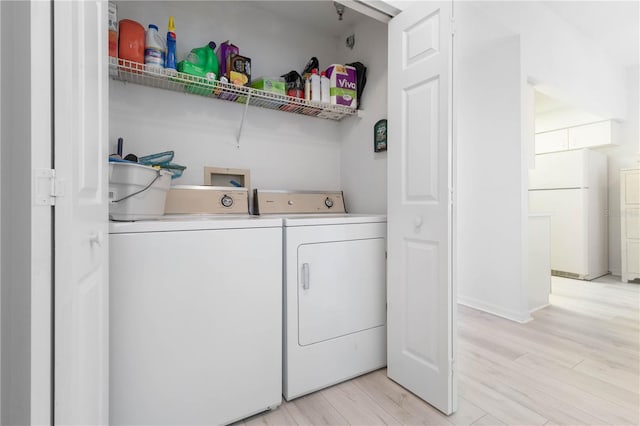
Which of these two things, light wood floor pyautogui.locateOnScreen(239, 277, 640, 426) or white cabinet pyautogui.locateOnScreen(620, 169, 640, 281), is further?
white cabinet pyautogui.locateOnScreen(620, 169, 640, 281)

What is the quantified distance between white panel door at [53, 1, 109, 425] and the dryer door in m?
0.86

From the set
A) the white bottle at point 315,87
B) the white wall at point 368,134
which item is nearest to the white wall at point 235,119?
the white wall at point 368,134

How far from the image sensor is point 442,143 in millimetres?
1451

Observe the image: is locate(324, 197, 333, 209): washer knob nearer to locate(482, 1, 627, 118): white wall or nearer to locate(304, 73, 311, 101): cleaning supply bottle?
locate(304, 73, 311, 101): cleaning supply bottle

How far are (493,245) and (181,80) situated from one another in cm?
285

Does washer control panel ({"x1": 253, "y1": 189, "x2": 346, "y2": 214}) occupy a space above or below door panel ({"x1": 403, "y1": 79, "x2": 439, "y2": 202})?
below

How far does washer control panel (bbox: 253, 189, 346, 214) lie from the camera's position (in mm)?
2057

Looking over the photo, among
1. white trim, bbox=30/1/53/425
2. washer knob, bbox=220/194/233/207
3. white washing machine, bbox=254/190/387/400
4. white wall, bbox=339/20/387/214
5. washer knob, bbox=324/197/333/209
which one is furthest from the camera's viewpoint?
washer knob, bbox=324/197/333/209

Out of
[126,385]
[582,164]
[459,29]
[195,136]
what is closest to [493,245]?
[459,29]

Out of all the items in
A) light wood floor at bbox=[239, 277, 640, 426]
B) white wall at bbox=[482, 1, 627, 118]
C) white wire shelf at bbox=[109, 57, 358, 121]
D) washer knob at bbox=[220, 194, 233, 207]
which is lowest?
light wood floor at bbox=[239, 277, 640, 426]

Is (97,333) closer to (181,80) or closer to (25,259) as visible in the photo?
(25,259)

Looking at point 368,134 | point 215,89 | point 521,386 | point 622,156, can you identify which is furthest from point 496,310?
point 622,156

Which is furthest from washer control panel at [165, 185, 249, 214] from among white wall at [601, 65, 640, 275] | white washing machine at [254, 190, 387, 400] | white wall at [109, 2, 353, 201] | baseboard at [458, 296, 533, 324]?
white wall at [601, 65, 640, 275]

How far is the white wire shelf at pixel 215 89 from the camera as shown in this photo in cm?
157
